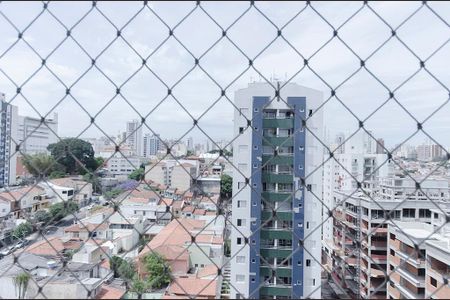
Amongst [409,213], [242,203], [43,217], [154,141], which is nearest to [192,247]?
[242,203]

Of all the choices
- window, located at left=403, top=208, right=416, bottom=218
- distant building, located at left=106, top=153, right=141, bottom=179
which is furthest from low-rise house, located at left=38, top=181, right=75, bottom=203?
window, located at left=403, top=208, right=416, bottom=218

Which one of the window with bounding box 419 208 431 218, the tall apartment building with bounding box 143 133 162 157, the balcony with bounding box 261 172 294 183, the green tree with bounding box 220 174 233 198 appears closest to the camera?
the tall apartment building with bounding box 143 133 162 157

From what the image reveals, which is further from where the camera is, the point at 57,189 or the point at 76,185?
the point at 57,189

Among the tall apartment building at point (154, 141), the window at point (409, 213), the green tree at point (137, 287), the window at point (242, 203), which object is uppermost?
the tall apartment building at point (154, 141)

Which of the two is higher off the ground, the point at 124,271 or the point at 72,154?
the point at 72,154

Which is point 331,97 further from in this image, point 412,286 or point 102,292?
point 412,286

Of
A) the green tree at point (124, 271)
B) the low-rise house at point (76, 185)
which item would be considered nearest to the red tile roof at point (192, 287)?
the green tree at point (124, 271)

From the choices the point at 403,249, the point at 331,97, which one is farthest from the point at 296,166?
the point at 403,249

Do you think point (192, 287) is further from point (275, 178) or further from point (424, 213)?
point (424, 213)

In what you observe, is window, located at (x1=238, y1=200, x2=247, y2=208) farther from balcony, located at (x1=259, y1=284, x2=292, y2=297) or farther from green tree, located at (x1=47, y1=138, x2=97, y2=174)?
green tree, located at (x1=47, y1=138, x2=97, y2=174)

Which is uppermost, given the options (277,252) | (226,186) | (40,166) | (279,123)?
(279,123)

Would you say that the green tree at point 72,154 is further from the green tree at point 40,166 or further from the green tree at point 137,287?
the green tree at point 137,287
